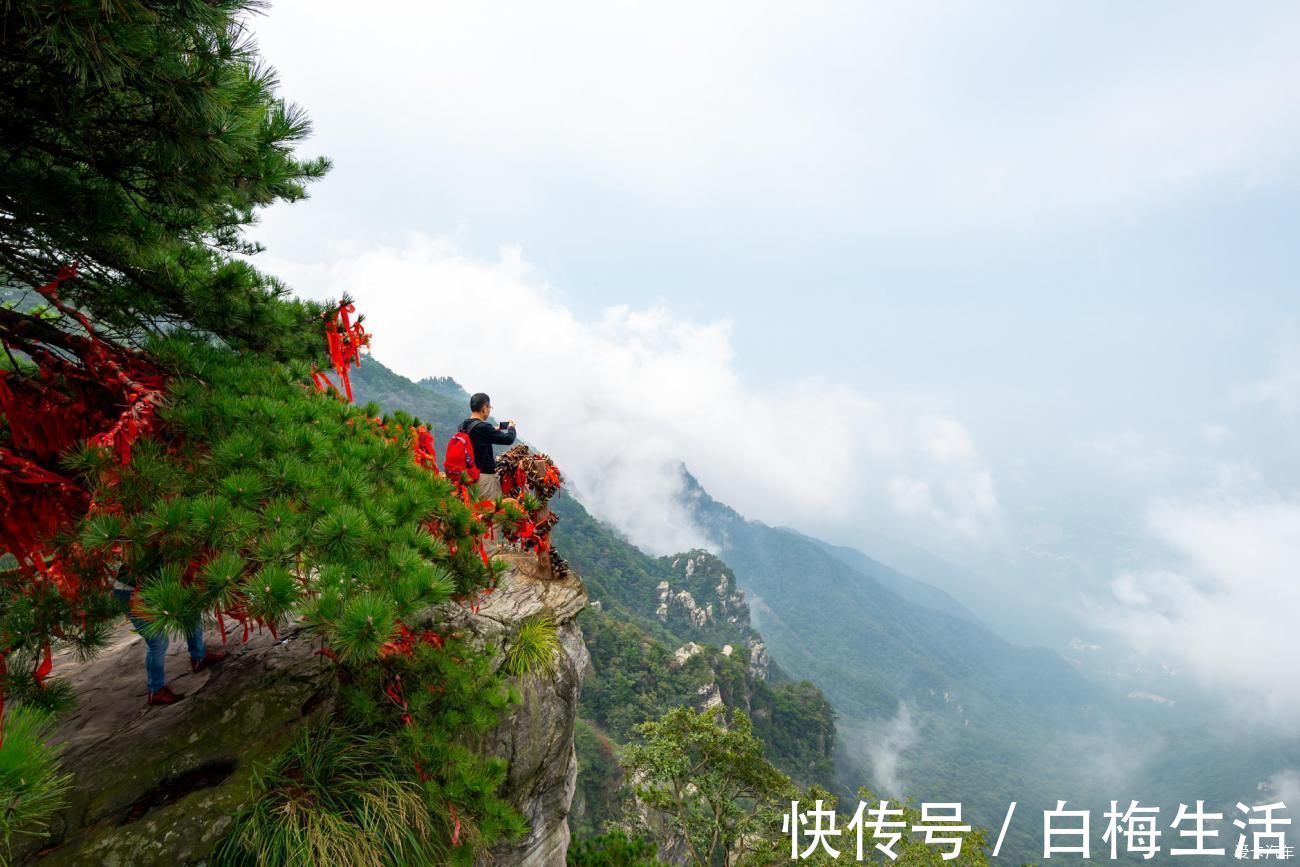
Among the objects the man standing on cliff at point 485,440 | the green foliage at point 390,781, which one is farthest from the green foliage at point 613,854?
the man standing on cliff at point 485,440

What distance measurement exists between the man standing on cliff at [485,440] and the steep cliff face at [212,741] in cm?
122

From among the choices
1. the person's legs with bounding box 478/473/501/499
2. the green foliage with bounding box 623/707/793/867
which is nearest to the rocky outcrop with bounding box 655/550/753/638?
the green foliage with bounding box 623/707/793/867

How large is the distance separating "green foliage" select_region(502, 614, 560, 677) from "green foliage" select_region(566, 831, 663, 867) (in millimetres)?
5324

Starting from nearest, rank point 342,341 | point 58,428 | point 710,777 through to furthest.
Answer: point 58,428
point 342,341
point 710,777

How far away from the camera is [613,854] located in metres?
9.80

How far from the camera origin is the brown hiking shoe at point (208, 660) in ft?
16.7

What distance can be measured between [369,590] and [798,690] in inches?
2724

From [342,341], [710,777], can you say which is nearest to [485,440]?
[342,341]

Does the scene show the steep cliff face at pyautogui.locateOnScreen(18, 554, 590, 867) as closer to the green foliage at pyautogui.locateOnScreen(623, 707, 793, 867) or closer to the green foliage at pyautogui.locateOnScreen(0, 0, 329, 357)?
the green foliage at pyautogui.locateOnScreen(0, 0, 329, 357)

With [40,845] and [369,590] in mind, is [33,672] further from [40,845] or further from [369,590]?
[40,845]

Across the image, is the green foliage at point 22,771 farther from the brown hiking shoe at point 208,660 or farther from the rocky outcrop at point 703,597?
the rocky outcrop at point 703,597

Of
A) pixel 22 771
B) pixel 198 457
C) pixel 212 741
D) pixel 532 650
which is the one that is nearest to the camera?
pixel 22 771

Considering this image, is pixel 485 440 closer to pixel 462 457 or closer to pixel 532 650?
pixel 462 457

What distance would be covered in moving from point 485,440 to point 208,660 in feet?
11.0
